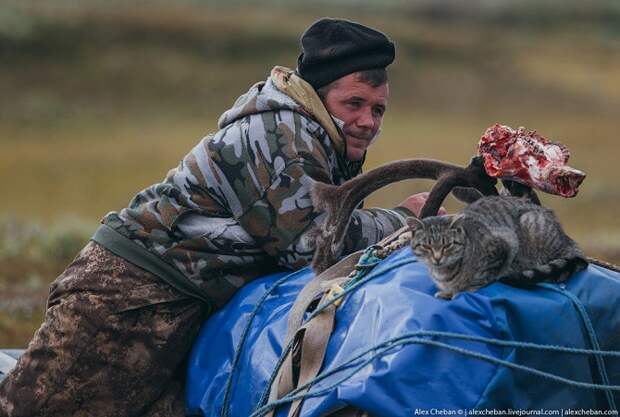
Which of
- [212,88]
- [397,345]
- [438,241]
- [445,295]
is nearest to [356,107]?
[438,241]

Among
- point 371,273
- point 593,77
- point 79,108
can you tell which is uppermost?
point 371,273

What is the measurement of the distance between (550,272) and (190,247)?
5.37 feet

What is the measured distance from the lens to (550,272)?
484 cm

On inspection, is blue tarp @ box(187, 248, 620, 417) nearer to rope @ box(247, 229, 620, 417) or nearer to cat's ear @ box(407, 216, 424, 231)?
rope @ box(247, 229, 620, 417)

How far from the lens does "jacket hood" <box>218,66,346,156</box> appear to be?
557cm

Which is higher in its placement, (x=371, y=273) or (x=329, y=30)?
(x=329, y=30)

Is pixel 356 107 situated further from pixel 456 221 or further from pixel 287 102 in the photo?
pixel 456 221

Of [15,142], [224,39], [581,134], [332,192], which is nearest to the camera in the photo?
[332,192]

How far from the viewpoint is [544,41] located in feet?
179

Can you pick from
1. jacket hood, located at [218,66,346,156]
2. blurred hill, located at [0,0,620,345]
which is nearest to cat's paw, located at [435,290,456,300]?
jacket hood, located at [218,66,346,156]

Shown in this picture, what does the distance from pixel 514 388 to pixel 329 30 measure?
200 centimetres

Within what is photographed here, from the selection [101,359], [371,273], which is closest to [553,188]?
[371,273]

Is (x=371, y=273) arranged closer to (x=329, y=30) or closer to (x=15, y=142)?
(x=329, y=30)

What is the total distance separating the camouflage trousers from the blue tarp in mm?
700
